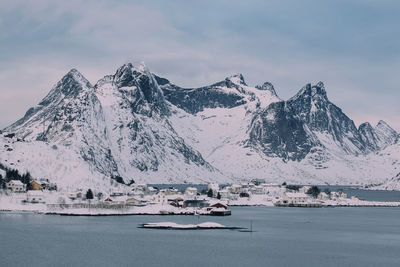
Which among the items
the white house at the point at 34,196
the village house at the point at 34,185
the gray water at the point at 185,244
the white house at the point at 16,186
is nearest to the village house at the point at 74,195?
the village house at the point at 34,185

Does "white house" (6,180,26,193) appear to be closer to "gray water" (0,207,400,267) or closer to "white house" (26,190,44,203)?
"white house" (26,190,44,203)

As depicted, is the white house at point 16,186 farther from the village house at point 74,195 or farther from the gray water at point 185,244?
the gray water at point 185,244

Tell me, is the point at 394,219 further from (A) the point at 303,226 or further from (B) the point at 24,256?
(B) the point at 24,256

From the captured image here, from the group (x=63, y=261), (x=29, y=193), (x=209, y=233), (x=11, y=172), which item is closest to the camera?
(x=63, y=261)

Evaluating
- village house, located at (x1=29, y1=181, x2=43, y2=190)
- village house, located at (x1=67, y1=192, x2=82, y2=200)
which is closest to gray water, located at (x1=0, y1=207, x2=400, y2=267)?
village house, located at (x1=67, y1=192, x2=82, y2=200)

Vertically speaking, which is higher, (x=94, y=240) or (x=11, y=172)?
A: (x=11, y=172)

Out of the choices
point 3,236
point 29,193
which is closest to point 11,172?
point 29,193

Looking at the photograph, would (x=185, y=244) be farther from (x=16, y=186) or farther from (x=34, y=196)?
(x=16, y=186)
